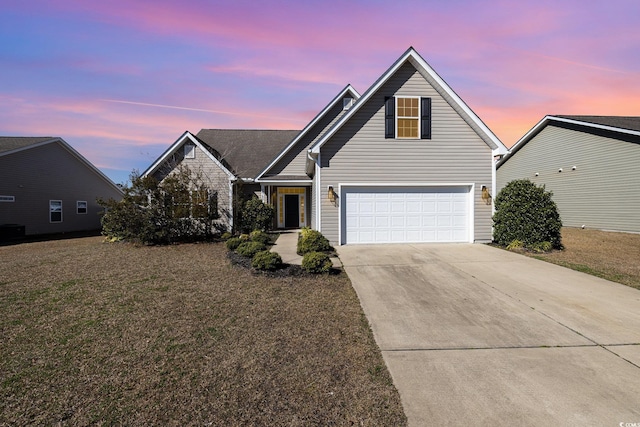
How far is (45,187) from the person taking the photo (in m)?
21.1

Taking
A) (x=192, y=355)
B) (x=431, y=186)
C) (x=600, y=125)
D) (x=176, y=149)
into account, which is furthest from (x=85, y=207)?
(x=600, y=125)

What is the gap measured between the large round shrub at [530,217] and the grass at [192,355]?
25.0 ft

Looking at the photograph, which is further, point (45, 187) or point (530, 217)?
point (45, 187)

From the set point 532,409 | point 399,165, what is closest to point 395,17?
point 399,165

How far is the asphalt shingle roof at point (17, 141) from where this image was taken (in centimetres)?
1931

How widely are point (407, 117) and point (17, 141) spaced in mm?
24593

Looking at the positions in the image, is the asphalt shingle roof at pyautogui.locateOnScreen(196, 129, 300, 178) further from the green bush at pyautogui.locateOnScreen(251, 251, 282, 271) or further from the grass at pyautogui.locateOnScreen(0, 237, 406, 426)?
the grass at pyautogui.locateOnScreen(0, 237, 406, 426)

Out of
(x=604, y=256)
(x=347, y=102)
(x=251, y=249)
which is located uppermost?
(x=347, y=102)

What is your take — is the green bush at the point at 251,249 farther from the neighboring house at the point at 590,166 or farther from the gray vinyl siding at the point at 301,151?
the neighboring house at the point at 590,166

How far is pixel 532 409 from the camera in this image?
10.0 feet

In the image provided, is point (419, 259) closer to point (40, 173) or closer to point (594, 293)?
point (594, 293)

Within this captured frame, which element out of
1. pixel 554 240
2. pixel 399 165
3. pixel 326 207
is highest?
pixel 399 165

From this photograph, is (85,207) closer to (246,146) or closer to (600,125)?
(246,146)

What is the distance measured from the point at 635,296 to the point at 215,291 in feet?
28.1
